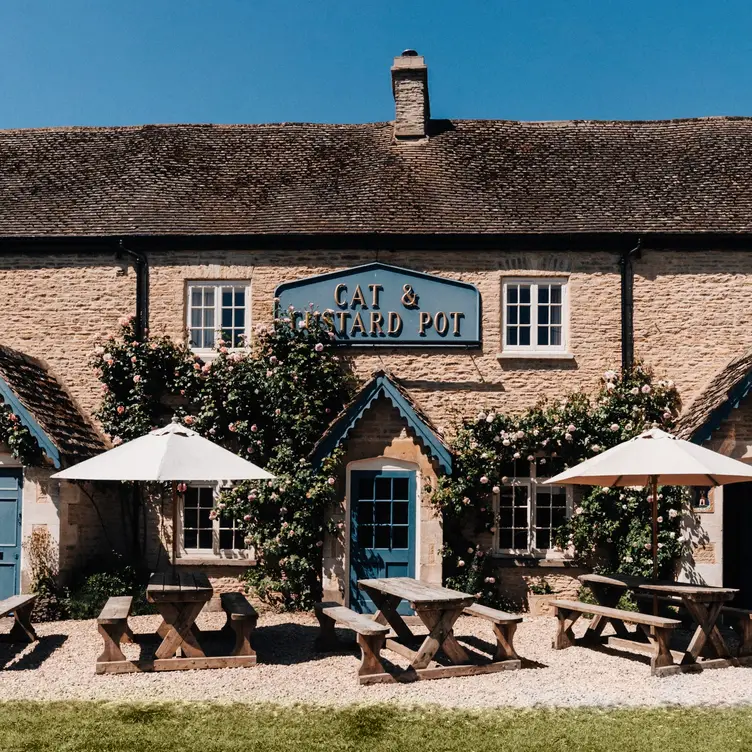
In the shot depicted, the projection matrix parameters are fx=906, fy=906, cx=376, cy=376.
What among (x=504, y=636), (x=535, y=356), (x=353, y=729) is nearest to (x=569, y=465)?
(x=535, y=356)

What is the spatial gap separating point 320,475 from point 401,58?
8651mm

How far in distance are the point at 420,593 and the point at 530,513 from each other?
16.6 ft

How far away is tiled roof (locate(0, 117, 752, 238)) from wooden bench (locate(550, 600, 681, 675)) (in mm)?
6391

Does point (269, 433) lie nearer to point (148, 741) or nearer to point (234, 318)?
point (234, 318)

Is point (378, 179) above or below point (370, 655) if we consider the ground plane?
above

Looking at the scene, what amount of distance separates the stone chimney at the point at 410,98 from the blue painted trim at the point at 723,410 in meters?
7.55

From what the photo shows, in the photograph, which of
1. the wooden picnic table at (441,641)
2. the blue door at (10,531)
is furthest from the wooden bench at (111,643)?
the blue door at (10,531)

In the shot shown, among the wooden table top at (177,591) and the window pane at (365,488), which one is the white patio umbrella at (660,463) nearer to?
the window pane at (365,488)

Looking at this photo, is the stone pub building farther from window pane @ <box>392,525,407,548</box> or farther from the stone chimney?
the stone chimney

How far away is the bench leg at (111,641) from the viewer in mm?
9336

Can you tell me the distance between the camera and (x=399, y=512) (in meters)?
13.6

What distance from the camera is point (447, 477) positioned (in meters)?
13.6

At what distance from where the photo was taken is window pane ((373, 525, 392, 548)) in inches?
535

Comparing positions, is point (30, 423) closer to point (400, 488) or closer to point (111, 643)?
point (111, 643)
